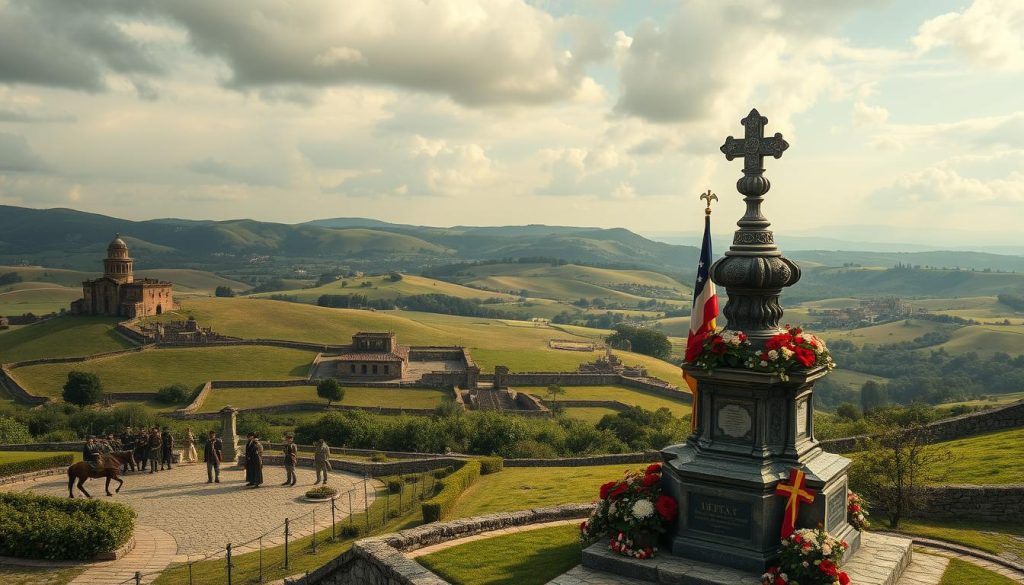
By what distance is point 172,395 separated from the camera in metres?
67.4

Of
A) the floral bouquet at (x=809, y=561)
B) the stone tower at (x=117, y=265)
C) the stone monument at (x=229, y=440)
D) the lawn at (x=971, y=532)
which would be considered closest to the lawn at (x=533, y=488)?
the lawn at (x=971, y=532)

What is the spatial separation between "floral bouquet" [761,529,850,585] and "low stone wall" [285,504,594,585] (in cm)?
562

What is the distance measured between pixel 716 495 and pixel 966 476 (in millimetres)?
12353

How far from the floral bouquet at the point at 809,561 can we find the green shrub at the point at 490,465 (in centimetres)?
1834

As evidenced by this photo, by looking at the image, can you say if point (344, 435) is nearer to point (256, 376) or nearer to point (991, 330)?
point (256, 376)

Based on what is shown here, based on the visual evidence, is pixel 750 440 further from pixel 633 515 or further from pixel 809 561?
pixel 633 515

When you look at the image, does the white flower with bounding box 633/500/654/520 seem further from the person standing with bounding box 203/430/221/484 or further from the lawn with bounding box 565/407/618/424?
the lawn with bounding box 565/407/618/424

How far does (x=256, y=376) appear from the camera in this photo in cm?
7769

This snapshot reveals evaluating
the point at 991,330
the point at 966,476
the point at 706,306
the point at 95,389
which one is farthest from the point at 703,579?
the point at 991,330

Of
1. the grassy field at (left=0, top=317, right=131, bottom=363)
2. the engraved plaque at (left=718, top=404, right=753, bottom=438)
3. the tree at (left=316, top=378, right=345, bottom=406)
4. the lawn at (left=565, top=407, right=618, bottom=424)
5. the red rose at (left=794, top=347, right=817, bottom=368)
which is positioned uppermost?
the red rose at (left=794, top=347, right=817, bottom=368)

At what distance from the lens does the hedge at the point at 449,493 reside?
65.0 feet

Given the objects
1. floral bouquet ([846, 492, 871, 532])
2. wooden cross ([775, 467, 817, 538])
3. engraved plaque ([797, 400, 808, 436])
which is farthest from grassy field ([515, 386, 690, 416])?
wooden cross ([775, 467, 817, 538])

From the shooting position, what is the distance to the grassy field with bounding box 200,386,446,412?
67.1 metres

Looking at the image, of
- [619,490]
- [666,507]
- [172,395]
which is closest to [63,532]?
[619,490]
